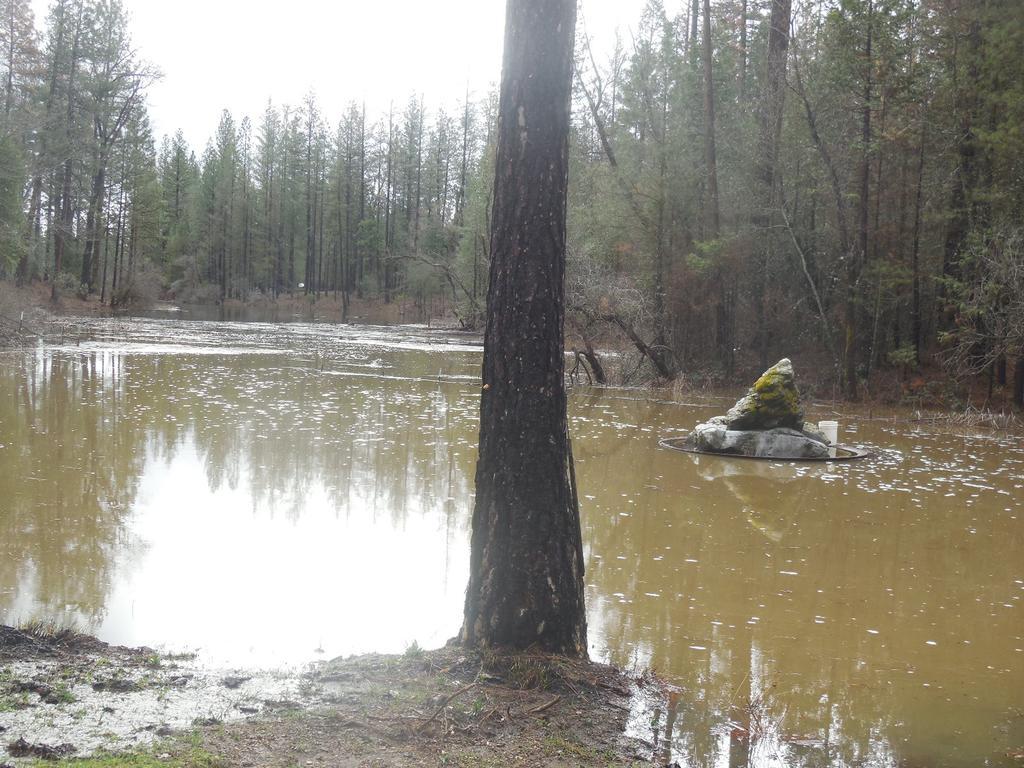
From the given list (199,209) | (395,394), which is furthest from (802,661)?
(199,209)

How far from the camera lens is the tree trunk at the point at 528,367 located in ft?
15.3

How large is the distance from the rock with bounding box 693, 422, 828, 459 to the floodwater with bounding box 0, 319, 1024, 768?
488mm

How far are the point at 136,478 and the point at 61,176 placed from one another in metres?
36.6

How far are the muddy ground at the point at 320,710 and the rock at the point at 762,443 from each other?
898 cm

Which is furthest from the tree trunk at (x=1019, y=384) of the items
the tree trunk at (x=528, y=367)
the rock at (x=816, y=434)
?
the tree trunk at (x=528, y=367)

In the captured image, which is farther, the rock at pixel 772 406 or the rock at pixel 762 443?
the rock at pixel 772 406

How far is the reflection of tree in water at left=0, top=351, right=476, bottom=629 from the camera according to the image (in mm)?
6848

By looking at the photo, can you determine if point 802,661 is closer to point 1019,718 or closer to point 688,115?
point 1019,718

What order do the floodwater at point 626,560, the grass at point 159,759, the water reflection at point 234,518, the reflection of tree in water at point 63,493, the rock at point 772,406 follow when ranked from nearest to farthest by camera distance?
the grass at point 159,759
the floodwater at point 626,560
the water reflection at point 234,518
the reflection of tree in water at point 63,493
the rock at point 772,406

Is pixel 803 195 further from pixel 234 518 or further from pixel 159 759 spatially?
pixel 159 759

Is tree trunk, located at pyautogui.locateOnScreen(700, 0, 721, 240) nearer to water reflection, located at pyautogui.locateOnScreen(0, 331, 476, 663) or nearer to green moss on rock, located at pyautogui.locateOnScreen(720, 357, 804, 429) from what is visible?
green moss on rock, located at pyautogui.locateOnScreen(720, 357, 804, 429)

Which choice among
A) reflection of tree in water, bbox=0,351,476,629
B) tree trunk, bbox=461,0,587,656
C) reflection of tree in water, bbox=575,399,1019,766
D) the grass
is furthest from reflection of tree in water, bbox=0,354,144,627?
reflection of tree in water, bbox=575,399,1019,766

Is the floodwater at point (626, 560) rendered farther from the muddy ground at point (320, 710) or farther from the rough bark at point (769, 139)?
the rough bark at point (769, 139)

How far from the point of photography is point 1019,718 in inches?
179
